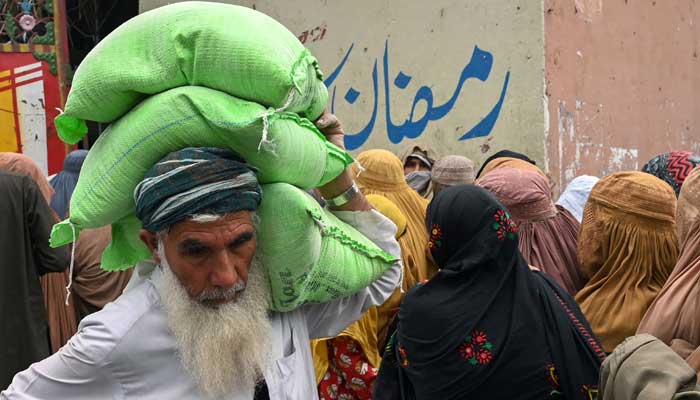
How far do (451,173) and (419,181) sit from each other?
50 cm

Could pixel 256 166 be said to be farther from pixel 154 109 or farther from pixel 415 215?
pixel 415 215

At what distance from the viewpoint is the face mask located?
5.88m

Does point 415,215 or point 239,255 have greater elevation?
point 239,255

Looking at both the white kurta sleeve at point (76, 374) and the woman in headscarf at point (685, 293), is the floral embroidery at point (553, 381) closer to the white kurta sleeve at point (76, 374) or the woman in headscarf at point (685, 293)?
the woman in headscarf at point (685, 293)

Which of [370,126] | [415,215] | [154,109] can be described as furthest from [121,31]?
[370,126]

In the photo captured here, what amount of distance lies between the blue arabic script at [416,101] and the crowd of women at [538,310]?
3068mm

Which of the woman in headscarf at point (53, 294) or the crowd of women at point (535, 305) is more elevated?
the crowd of women at point (535, 305)

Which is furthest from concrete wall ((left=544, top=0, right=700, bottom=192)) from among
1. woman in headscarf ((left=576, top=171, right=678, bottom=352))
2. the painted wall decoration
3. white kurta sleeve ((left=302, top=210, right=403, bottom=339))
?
the painted wall decoration

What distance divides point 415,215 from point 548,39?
3.00m

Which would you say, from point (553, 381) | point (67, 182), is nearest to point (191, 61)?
point (553, 381)

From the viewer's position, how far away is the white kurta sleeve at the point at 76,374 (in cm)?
175

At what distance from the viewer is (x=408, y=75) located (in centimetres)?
751

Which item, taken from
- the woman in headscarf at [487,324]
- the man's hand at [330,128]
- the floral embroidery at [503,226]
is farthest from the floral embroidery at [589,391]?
the man's hand at [330,128]

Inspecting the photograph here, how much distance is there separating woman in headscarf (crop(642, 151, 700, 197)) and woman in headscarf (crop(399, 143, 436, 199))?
1.72 m
